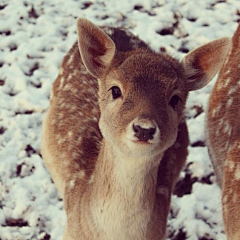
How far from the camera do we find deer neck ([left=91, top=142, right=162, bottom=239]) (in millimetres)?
2580

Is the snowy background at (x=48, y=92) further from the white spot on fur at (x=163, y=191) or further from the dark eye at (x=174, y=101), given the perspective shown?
the dark eye at (x=174, y=101)

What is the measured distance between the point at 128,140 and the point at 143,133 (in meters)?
0.12

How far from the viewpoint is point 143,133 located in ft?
7.33

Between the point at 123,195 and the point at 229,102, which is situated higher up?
the point at 123,195

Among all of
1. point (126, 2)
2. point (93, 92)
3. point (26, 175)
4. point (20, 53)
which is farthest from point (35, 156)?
point (126, 2)

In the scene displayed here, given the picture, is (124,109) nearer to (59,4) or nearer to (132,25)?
(132,25)

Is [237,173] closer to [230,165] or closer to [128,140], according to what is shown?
[230,165]

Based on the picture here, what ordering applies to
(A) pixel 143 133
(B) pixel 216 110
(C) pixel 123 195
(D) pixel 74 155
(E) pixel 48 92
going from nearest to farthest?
(A) pixel 143 133, (C) pixel 123 195, (D) pixel 74 155, (B) pixel 216 110, (E) pixel 48 92

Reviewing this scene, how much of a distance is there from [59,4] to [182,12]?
1.39m

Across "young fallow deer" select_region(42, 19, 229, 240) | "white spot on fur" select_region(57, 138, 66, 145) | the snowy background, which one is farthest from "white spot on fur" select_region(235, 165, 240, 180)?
"white spot on fur" select_region(57, 138, 66, 145)

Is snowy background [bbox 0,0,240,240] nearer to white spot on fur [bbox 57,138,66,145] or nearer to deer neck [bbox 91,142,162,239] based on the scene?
white spot on fur [bbox 57,138,66,145]

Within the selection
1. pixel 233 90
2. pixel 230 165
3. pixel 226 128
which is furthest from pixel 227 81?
pixel 230 165

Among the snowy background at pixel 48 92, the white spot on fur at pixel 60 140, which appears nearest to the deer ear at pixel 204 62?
the white spot on fur at pixel 60 140

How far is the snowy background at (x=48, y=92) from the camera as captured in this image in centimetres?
379
